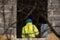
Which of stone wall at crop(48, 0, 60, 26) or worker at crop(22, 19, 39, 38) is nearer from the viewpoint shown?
worker at crop(22, 19, 39, 38)

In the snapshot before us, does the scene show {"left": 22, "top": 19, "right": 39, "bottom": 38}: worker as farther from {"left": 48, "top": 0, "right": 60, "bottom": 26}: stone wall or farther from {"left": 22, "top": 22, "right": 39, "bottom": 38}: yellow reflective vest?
{"left": 48, "top": 0, "right": 60, "bottom": 26}: stone wall

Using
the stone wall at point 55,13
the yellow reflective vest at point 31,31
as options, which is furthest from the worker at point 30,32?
the stone wall at point 55,13

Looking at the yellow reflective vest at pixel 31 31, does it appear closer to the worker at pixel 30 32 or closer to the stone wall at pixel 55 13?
the worker at pixel 30 32

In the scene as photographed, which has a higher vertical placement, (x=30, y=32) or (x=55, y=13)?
(x=30, y=32)

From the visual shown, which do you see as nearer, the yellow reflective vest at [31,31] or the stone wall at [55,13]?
the yellow reflective vest at [31,31]

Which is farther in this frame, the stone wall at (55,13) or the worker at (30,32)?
the stone wall at (55,13)

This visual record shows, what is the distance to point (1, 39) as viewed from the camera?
555 centimetres

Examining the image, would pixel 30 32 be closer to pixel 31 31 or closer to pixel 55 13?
pixel 31 31

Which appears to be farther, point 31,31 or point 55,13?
point 55,13

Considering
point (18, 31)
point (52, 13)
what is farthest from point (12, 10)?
point (52, 13)

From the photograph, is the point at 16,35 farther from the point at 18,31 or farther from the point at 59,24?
the point at 59,24

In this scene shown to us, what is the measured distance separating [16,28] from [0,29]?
1.04ft

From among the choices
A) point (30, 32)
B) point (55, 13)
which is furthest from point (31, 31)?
point (55, 13)

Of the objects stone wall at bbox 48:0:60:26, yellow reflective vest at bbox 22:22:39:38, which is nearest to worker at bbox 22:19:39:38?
yellow reflective vest at bbox 22:22:39:38
